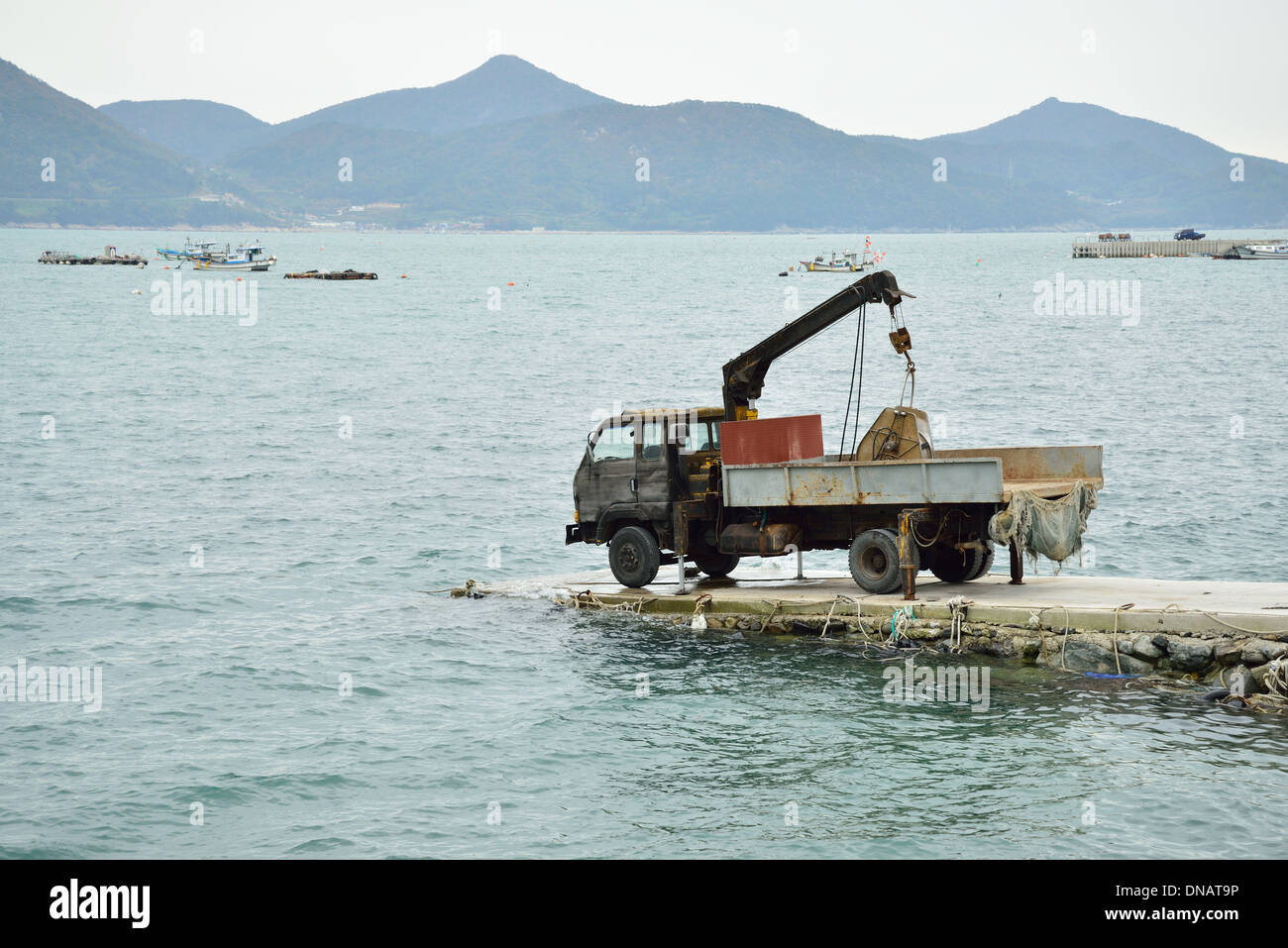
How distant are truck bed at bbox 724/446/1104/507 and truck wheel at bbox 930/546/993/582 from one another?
4.04ft

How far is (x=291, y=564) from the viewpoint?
28.0 metres

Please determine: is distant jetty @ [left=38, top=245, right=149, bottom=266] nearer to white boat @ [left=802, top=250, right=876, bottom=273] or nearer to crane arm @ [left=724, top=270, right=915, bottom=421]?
white boat @ [left=802, top=250, right=876, bottom=273]

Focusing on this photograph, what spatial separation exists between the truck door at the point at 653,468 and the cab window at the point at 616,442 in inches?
7.8

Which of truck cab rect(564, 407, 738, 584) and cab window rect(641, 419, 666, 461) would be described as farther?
cab window rect(641, 419, 666, 461)

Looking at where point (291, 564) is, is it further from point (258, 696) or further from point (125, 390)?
point (125, 390)

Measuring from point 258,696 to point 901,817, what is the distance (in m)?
9.43

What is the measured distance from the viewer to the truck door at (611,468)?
22.3 meters

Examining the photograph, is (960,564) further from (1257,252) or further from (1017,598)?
(1257,252)

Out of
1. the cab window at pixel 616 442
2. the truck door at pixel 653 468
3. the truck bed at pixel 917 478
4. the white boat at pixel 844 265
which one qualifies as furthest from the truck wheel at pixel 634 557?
the white boat at pixel 844 265

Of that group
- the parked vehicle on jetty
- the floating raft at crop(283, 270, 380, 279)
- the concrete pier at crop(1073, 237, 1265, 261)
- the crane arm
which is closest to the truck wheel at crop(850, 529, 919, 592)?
the parked vehicle on jetty

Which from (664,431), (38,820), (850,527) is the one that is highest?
(664,431)

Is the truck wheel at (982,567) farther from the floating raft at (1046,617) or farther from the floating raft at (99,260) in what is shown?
the floating raft at (99,260)

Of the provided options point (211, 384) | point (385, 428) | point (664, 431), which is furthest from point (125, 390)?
point (664, 431)

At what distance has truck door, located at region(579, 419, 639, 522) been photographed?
22.3 m
